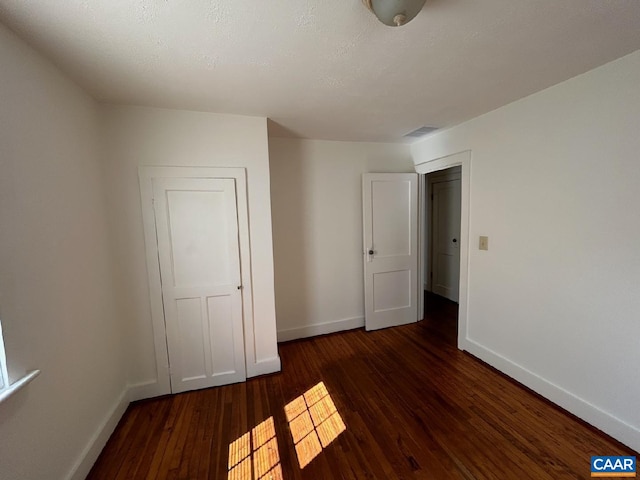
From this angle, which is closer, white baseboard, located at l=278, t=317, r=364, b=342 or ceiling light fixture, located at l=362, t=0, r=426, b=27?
ceiling light fixture, located at l=362, t=0, r=426, b=27

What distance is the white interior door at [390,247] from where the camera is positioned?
10.4 ft

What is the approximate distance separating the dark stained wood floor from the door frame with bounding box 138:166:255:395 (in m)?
0.32

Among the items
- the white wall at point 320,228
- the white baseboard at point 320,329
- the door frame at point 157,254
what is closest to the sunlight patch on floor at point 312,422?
the door frame at point 157,254

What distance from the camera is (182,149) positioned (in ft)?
6.83

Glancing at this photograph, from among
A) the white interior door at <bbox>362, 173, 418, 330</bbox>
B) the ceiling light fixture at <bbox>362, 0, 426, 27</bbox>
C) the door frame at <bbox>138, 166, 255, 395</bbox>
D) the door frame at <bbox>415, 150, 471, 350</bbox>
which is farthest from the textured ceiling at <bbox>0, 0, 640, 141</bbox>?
the white interior door at <bbox>362, 173, 418, 330</bbox>

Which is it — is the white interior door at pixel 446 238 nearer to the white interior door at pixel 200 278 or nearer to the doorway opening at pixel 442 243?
the doorway opening at pixel 442 243

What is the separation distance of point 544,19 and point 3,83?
2.48 m

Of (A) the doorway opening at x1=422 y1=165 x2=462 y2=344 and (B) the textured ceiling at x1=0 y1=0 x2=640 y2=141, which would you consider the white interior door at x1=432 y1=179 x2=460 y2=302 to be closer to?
(A) the doorway opening at x1=422 y1=165 x2=462 y2=344

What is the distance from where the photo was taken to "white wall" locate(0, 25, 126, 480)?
3.65 feet

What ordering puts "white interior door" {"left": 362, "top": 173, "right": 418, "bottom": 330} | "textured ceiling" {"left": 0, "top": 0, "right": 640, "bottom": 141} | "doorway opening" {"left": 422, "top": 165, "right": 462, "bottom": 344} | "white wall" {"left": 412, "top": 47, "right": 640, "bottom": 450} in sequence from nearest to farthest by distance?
"textured ceiling" {"left": 0, "top": 0, "right": 640, "bottom": 141} < "white wall" {"left": 412, "top": 47, "right": 640, "bottom": 450} < "white interior door" {"left": 362, "top": 173, "right": 418, "bottom": 330} < "doorway opening" {"left": 422, "top": 165, "right": 462, "bottom": 344}

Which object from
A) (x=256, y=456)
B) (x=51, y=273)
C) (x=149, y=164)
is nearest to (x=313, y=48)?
(x=149, y=164)

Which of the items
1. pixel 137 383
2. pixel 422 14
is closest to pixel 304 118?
pixel 422 14

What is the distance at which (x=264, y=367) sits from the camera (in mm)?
2404

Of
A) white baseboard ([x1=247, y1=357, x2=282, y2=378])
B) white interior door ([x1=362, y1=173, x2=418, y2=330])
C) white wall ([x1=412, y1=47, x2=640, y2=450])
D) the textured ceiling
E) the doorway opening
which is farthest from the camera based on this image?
the doorway opening
